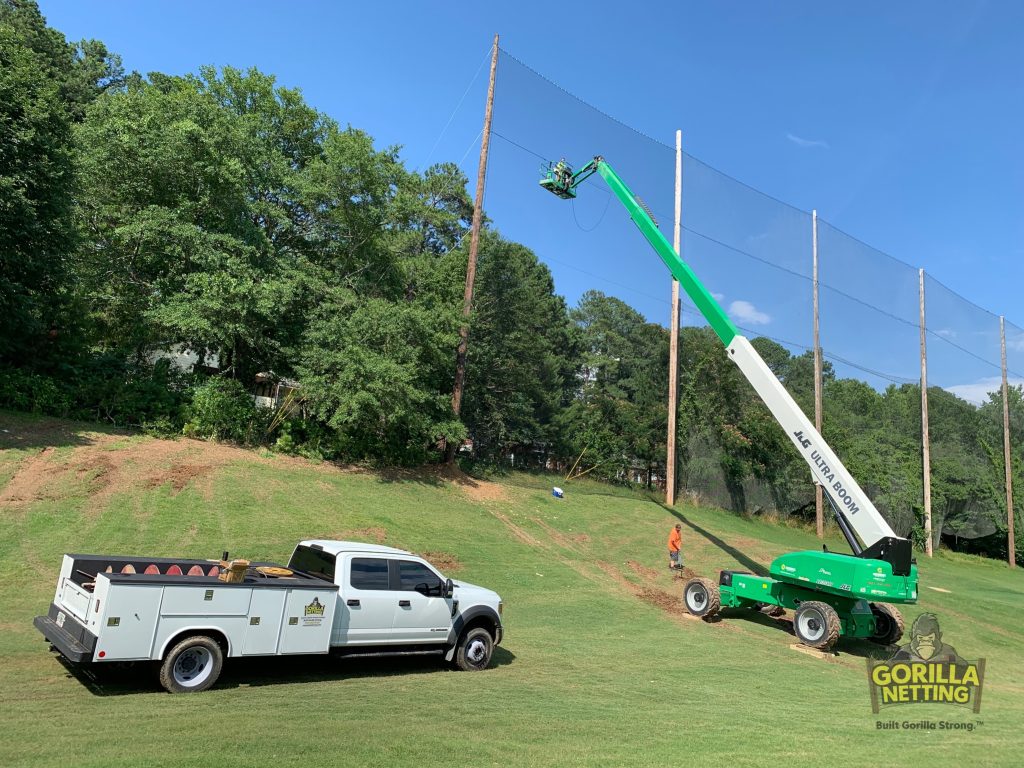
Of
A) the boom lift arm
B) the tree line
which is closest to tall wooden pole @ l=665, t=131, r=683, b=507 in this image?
the tree line

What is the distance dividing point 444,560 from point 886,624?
10.1 metres

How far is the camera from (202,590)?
21.6 ft

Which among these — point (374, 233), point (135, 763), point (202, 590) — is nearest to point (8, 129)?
point (374, 233)

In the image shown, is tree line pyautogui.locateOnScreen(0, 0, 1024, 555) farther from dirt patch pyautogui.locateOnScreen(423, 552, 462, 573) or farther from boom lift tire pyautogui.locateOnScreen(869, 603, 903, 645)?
boom lift tire pyautogui.locateOnScreen(869, 603, 903, 645)

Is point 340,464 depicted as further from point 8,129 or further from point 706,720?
point 706,720

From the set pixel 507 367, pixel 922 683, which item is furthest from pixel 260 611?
pixel 507 367

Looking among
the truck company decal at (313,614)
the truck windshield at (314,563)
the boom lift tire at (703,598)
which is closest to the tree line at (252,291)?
the boom lift tire at (703,598)

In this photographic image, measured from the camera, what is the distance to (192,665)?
6.69m

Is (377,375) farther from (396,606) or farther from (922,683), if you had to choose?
(922,683)

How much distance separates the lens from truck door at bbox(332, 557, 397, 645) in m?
7.74

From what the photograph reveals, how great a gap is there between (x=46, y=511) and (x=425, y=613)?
1054 centimetres

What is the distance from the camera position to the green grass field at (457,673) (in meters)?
5.41

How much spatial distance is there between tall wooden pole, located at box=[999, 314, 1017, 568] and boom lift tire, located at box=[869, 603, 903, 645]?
37.9 m

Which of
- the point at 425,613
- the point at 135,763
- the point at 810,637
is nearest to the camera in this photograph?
the point at 135,763
